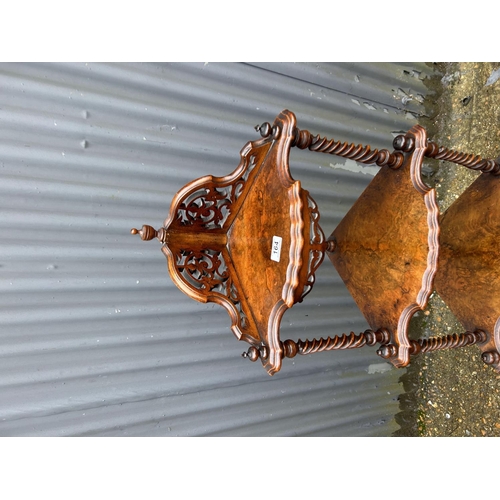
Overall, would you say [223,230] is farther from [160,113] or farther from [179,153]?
[160,113]

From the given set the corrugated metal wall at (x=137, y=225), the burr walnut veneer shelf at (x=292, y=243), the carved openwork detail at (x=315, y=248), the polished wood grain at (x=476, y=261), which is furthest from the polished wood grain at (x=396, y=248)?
the corrugated metal wall at (x=137, y=225)

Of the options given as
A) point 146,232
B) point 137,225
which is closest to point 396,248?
point 146,232

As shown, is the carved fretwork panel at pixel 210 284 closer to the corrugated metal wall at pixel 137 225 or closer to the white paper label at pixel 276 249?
the white paper label at pixel 276 249

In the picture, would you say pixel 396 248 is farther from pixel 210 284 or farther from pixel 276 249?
pixel 210 284

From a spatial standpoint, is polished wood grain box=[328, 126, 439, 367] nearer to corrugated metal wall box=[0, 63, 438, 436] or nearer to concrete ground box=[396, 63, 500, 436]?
corrugated metal wall box=[0, 63, 438, 436]

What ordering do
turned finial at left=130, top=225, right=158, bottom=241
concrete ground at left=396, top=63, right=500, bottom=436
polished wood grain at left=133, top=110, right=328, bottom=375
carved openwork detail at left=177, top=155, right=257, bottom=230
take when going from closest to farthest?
polished wood grain at left=133, top=110, right=328, bottom=375 → turned finial at left=130, top=225, right=158, bottom=241 → carved openwork detail at left=177, top=155, right=257, bottom=230 → concrete ground at left=396, top=63, right=500, bottom=436

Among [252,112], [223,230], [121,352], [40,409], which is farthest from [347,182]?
[40,409]

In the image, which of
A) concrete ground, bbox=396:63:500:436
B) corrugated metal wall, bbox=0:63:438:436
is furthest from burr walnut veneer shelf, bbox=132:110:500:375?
concrete ground, bbox=396:63:500:436
